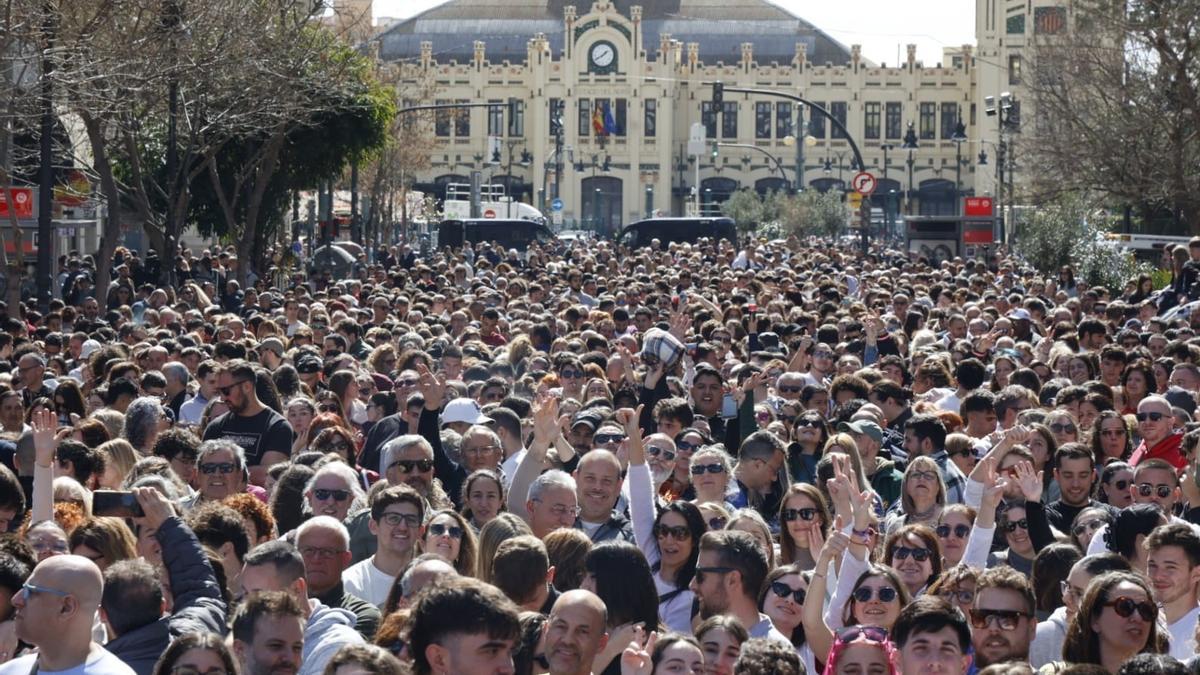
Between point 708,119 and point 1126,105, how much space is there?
68329 millimetres

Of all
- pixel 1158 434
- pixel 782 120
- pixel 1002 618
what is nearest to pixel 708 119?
pixel 782 120

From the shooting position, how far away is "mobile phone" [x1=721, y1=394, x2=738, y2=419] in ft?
43.9

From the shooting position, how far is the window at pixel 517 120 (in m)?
101

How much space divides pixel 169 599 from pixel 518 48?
104537 millimetres

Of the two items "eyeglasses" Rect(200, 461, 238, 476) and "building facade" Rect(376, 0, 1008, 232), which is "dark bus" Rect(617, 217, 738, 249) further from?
"building facade" Rect(376, 0, 1008, 232)

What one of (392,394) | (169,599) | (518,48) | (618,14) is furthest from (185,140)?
(518,48)

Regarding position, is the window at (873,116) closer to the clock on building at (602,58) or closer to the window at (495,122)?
the clock on building at (602,58)

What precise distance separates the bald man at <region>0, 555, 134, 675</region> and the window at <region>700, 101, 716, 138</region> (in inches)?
3853

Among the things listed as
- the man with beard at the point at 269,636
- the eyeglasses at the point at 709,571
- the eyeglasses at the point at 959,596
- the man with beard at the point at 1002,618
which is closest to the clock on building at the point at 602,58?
the eyeglasses at the point at 709,571

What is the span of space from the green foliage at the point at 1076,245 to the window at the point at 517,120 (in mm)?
60768

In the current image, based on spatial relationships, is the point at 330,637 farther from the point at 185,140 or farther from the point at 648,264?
the point at 648,264

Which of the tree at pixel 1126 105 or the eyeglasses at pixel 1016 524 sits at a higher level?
the tree at pixel 1126 105

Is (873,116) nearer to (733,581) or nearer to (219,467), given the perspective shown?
(219,467)

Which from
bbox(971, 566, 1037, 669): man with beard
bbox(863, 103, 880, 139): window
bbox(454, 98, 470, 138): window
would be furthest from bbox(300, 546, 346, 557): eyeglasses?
bbox(863, 103, 880, 139): window
